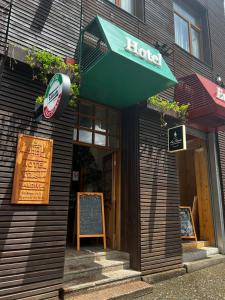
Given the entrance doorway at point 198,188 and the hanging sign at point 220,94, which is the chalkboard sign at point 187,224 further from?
the hanging sign at point 220,94

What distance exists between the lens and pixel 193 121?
788 cm

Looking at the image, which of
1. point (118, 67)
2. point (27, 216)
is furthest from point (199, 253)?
point (118, 67)

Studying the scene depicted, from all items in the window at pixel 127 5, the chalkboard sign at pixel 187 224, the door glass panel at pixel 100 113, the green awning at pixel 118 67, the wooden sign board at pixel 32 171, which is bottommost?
the chalkboard sign at pixel 187 224

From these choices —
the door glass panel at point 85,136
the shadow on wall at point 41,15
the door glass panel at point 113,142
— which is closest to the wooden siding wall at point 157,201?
the door glass panel at point 113,142

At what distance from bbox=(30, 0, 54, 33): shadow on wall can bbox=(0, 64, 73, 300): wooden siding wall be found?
1.06 meters

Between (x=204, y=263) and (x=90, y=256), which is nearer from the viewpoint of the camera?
(x=90, y=256)

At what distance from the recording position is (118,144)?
6953mm

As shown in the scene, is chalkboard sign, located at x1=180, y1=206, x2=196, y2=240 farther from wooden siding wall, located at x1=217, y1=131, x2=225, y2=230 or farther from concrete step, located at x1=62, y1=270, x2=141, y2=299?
concrete step, located at x1=62, y1=270, x2=141, y2=299

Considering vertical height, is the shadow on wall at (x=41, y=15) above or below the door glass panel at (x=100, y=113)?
above

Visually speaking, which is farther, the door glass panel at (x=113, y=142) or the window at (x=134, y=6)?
the window at (x=134, y=6)

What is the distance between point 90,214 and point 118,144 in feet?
6.22

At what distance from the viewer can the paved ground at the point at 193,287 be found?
499 cm

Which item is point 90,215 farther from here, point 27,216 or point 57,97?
point 57,97

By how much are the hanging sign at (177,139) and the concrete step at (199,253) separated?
2.86 metres
